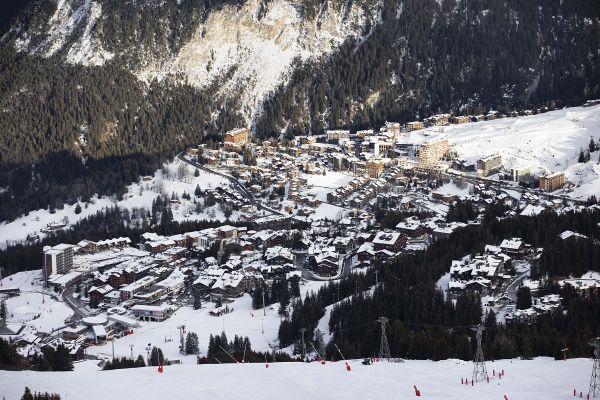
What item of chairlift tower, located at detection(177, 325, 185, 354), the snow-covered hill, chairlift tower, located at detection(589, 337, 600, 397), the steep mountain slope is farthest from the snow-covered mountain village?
the snow-covered hill

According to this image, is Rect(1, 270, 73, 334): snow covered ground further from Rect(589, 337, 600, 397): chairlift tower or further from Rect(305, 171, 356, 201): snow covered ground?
Rect(589, 337, 600, 397): chairlift tower

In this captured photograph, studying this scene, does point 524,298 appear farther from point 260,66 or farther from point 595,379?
point 260,66

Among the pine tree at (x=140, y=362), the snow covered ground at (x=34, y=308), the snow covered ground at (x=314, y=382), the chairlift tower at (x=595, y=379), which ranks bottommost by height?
the snow covered ground at (x=34, y=308)

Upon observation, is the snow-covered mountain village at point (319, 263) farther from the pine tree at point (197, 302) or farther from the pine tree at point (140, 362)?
the pine tree at point (197, 302)

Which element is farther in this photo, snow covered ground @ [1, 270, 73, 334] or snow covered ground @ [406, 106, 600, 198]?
snow covered ground @ [406, 106, 600, 198]

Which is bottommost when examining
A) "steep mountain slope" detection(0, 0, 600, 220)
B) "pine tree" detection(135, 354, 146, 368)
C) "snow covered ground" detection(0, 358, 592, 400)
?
"pine tree" detection(135, 354, 146, 368)

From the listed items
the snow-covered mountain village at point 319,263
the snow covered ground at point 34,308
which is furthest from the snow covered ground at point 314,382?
the snow covered ground at point 34,308
